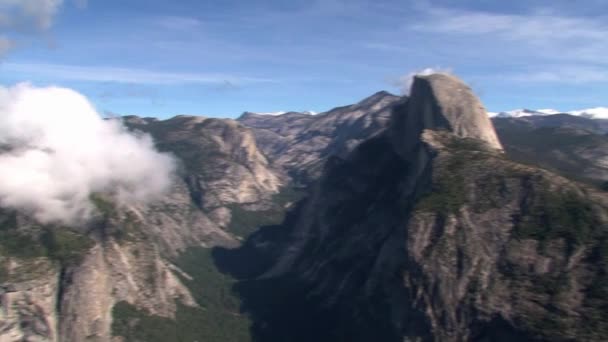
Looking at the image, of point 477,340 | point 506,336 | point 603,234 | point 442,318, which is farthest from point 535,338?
point 603,234

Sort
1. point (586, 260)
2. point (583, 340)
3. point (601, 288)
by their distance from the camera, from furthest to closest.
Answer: point (586, 260) → point (601, 288) → point (583, 340)

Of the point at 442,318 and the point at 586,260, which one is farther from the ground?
the point at 586,260

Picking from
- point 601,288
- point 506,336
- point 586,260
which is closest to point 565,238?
point 586,260

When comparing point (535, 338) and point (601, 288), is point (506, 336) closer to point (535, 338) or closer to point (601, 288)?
point (535, 338)

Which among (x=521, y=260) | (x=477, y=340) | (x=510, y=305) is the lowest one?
(x=477, y=340)

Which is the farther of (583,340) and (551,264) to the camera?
(551,264)

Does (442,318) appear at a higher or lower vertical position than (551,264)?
lower

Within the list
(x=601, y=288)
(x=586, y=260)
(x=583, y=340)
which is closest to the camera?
(x=583, y=340)

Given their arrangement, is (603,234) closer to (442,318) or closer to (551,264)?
(551,264)

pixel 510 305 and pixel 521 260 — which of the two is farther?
pixel 521 260
